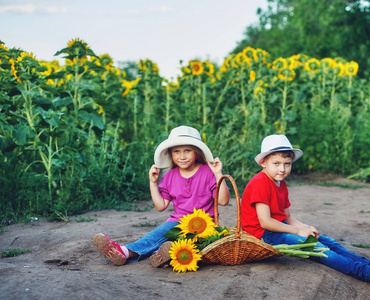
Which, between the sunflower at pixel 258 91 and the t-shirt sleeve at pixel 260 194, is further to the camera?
the sunflower at pixel 258 91

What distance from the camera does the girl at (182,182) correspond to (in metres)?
3.62

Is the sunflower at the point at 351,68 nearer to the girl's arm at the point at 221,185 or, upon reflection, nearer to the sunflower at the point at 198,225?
the girl's arm at the point at 221,185

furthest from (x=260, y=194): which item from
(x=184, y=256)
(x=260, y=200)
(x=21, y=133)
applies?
(x=21, y=133)

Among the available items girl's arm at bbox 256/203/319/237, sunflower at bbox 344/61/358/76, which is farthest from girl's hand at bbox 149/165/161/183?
sunflower at bbox 344/61/358/76

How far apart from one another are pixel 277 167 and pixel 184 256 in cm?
98

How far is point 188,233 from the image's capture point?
129 inches

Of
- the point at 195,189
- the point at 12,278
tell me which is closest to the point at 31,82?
the point at 195,189

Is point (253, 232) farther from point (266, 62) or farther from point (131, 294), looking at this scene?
point (266, 62)

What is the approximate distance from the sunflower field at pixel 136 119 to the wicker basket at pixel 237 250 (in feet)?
6.92

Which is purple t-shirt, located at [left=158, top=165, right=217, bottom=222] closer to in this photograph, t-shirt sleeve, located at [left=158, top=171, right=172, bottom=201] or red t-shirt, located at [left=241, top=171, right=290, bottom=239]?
t-shirt sleeve, located at [left=158, top=171, right=172, bottom=201]

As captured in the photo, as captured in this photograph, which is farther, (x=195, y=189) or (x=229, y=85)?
(x=229, y=85)

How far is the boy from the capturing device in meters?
3.37

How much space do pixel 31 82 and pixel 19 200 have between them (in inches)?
51.1

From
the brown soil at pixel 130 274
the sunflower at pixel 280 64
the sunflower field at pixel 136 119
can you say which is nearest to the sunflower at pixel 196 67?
the sunflower field at pixel 136 119
